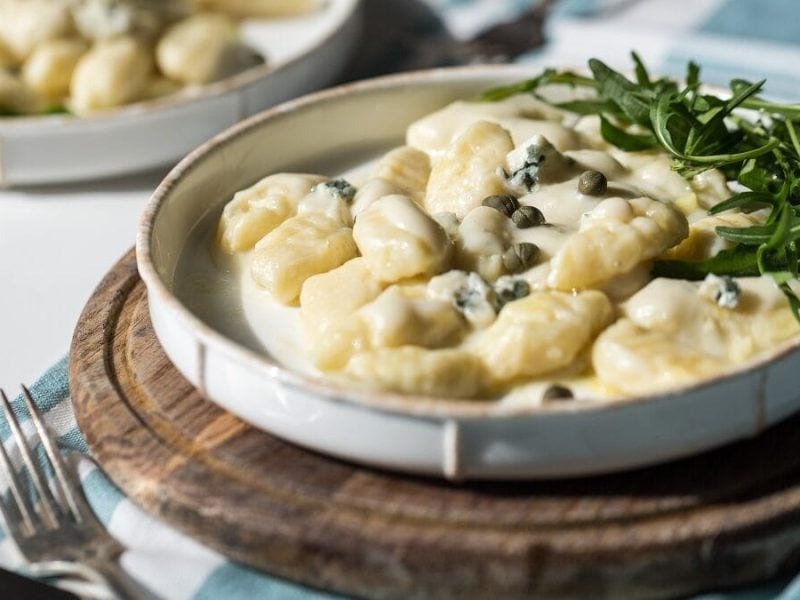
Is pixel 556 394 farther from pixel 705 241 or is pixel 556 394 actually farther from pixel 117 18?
pixel 117 18

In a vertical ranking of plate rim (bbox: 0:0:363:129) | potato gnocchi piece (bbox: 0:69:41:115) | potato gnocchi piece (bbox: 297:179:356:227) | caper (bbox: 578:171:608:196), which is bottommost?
potato gnocchi piece (bbox: 0:69:41:115)

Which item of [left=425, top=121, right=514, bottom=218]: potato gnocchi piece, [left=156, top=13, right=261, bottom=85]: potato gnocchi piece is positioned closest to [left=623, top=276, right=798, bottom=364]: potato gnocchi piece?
[left=425, top=121, right=514, bottom=218]: potato gnocchi piece

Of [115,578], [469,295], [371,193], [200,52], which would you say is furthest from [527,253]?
[200,52]

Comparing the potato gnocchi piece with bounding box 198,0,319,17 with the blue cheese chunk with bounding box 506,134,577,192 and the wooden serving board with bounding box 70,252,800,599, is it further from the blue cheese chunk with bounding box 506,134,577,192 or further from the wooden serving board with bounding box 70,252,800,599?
the wooden serving board with bounding box 70,252,800,599

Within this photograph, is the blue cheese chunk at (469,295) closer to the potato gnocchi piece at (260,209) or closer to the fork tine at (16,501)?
the potato gnocchi piece at (260,209)

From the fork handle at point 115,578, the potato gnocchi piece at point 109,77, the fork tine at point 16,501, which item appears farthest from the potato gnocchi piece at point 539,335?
the potato gnocchi piece at point 109,77

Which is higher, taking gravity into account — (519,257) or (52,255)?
(519,257)

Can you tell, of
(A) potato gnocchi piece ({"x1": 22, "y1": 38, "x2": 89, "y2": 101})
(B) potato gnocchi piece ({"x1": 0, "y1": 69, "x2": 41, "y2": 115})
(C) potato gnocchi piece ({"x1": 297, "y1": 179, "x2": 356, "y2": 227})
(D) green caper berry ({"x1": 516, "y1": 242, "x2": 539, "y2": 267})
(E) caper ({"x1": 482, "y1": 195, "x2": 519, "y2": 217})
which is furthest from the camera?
(A) potato gnocchi piece ({"x1": 22, "y1": 38, "x2": 89, "y2": 101})
